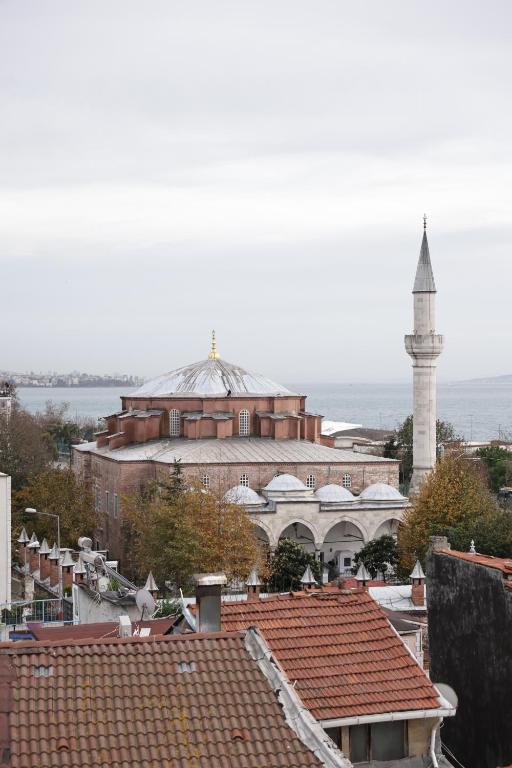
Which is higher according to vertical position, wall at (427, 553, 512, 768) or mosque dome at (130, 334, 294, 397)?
mosque dome at (130, 334, 294, 397)

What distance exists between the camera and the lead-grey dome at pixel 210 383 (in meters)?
48.3

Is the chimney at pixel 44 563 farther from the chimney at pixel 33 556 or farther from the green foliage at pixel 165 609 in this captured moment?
the green foliage at pixel 165 609

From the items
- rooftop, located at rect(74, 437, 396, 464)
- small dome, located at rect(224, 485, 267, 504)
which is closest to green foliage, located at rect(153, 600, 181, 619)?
small dome, located at rect(224, 485, 267, 504)

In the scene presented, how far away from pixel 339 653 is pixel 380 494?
32650mm

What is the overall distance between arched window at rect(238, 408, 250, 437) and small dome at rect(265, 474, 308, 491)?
20.3 feet

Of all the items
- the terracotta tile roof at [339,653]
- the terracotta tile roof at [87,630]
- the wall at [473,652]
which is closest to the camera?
the terracotta tile roof at [339,653]

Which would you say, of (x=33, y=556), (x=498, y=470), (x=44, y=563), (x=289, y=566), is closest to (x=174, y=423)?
(x=289, y=566)

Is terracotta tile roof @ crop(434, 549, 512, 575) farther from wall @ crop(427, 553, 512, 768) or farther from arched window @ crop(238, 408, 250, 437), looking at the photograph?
arched window @ crop(238, 408, 250, 437)

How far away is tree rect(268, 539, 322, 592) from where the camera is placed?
34.7 meters

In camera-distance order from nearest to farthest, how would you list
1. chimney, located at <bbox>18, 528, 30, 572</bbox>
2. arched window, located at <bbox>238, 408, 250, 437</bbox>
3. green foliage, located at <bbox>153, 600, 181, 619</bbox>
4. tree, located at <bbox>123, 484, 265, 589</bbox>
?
green foliage, located at <bbox>153, 600, 181, 619</bbox> → tree, located at <bbox>123, 484, 265, 589</bbox> → chimney, located at <bbox>18, 528, 30, 572</bbox> → arched window, located at <bbox>238, 408, 250, 437</bbox>

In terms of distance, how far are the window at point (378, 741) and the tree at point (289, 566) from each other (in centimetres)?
2484

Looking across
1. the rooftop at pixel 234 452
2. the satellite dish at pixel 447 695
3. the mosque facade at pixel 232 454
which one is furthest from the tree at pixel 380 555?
the satellite dish at pixel 447 695

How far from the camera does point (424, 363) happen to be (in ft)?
154

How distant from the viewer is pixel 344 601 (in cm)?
1029
